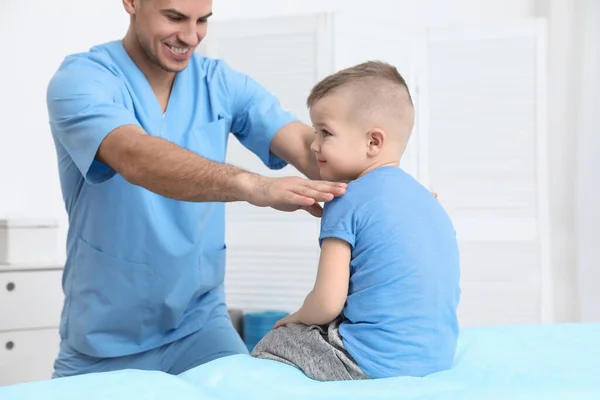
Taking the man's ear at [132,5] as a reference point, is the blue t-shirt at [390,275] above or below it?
below

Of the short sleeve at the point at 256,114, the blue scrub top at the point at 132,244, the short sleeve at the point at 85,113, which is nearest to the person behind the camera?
the short sleeve at the point at 85,113

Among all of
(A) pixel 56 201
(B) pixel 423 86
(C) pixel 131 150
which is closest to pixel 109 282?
(C) pixel 131 150

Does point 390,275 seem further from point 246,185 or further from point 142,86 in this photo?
point 142,86

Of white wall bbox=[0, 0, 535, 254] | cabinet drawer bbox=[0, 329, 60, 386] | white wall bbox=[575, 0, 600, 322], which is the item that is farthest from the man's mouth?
white wall bbox=[575, 0, 600, 322]

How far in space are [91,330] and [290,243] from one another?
77.8 inches

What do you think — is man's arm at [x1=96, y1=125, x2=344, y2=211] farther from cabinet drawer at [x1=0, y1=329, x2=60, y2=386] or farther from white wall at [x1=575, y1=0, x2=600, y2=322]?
white wall at [x1=575, y1=0, x2=600, y2=322]

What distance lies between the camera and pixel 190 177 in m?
1.48

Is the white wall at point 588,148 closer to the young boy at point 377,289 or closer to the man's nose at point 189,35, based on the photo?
the man's nose at point 189,35

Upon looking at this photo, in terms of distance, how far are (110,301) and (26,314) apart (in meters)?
1.15

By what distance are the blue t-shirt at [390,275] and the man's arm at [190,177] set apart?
0.05 m

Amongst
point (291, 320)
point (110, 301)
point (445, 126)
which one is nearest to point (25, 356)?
point (110, 301)

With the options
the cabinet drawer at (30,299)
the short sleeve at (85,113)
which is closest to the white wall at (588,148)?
the cabinet drawer at (30,299)

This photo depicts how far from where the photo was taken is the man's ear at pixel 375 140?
138cm

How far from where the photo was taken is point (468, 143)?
13.5 feet
